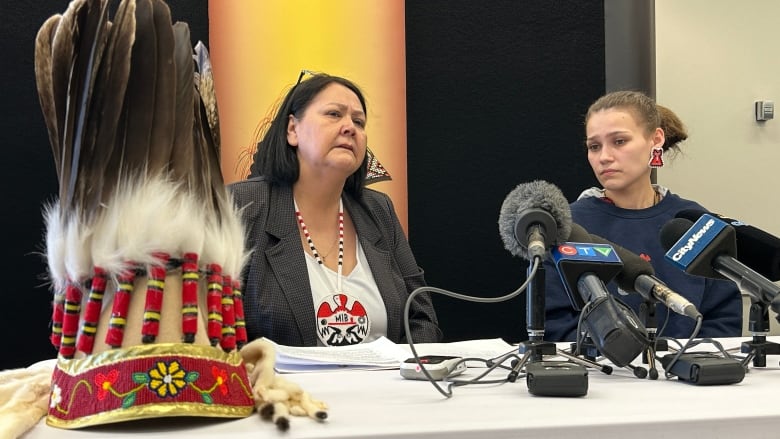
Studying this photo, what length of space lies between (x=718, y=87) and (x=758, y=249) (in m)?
2.48

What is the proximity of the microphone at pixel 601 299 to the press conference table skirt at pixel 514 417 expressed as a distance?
0.18ft

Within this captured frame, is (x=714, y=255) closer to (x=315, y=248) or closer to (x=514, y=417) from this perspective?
(x=514, y=417)

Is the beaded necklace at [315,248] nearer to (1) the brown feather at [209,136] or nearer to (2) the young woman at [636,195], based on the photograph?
(2) the young woman at [636,195]

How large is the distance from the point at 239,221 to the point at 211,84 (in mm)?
157

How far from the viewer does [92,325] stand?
2.22 ft

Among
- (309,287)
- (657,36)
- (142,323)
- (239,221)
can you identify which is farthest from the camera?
(657,36)

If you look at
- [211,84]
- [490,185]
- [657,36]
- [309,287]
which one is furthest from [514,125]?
[211,84]

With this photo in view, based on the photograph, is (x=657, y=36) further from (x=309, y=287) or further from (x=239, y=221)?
(x=239, y=221)

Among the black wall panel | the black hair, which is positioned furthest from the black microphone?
the black wall panel

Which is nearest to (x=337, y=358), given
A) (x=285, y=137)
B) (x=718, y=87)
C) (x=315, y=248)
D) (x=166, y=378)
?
(x=166, y=378)

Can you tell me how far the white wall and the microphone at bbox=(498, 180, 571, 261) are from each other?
8.35 ft

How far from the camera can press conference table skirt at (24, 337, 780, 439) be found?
2.17 ft

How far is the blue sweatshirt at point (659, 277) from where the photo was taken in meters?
1.93

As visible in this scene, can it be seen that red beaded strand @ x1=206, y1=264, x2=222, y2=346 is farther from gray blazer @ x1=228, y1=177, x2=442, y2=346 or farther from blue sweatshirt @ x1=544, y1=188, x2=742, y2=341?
blue sweatshirt @ x1=544, y1=188, x2=742, y2=341
